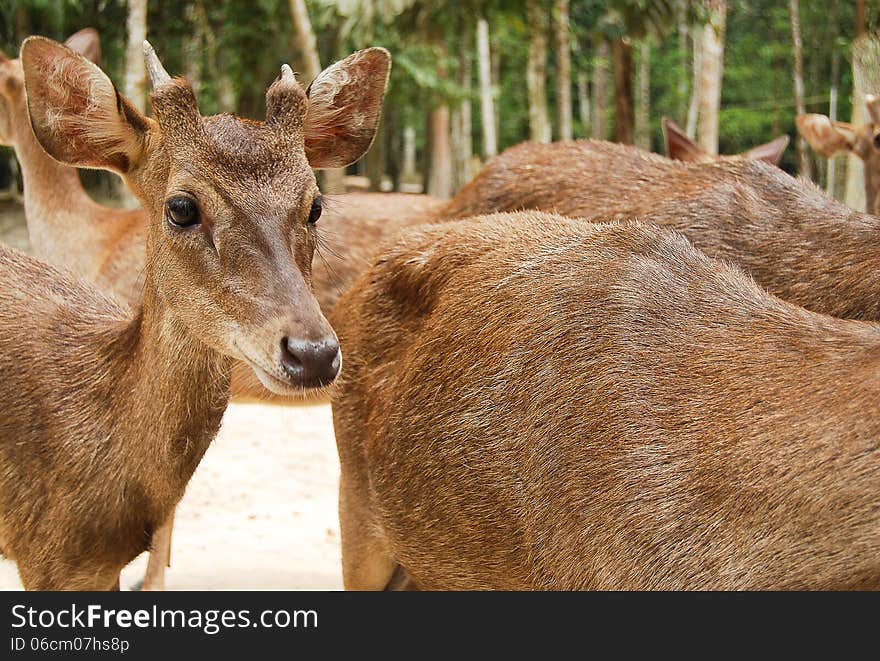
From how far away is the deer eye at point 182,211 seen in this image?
356 centimetres

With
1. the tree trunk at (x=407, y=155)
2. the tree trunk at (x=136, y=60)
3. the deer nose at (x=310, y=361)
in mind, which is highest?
the tree trunk at (x=136, y=60)

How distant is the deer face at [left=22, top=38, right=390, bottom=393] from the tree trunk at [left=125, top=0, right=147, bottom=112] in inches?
219

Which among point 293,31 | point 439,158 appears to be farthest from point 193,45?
point 439,158

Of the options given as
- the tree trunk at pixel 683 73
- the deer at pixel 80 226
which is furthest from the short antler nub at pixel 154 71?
the tree trunk at pixel 683 73

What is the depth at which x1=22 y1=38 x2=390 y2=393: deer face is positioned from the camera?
334cm

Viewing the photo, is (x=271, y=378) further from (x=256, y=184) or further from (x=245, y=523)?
(x=245, y=523)

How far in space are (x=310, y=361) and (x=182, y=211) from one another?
72cm

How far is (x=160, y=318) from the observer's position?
3850 mm

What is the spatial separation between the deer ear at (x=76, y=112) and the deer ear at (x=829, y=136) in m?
6.30

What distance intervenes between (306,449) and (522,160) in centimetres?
364

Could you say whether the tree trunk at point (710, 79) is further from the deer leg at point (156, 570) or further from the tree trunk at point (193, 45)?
the deer leg at point (156, 570)

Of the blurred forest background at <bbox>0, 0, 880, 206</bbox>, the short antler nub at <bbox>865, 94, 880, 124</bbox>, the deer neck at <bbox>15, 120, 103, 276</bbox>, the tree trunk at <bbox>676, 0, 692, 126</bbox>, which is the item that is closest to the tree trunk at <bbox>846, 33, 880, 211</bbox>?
the blurred forest background at <bbox>0, 0, 880, 206</bbox>

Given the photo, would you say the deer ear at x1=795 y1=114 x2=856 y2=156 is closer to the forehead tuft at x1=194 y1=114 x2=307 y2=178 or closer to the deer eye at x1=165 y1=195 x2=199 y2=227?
the forehead tuft at x1=194 y1=114 x2=307 y2=178

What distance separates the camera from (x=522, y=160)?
6.45 meters
